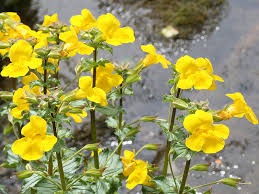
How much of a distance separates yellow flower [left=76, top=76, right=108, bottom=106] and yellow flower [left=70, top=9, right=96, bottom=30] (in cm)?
36

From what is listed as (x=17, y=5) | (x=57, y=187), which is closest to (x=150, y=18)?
(x=17, y=5)

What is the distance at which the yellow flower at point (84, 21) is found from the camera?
Answer: 6.70 feet

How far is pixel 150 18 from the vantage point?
482 centimetres

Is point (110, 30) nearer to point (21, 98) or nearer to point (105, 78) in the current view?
point (105, 78)

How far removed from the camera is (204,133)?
1.82 meters

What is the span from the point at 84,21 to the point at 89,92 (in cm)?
45

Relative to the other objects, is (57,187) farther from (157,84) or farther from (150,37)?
(150,37)

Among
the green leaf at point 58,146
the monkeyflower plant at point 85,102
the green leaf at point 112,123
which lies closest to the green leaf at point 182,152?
the monkeyflower plant at point 85,102

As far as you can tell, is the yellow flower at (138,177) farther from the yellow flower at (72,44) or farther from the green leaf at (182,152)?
the yellow flower at (72,44)

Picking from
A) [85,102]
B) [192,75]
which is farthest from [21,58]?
[192,75]

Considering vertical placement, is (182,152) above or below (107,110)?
below

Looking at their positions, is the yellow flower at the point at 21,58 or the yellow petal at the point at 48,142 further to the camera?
the yellow flower at the point at 21,58

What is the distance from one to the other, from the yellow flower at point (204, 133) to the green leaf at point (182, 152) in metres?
0.10

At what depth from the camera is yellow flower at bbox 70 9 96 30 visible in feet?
6.70
